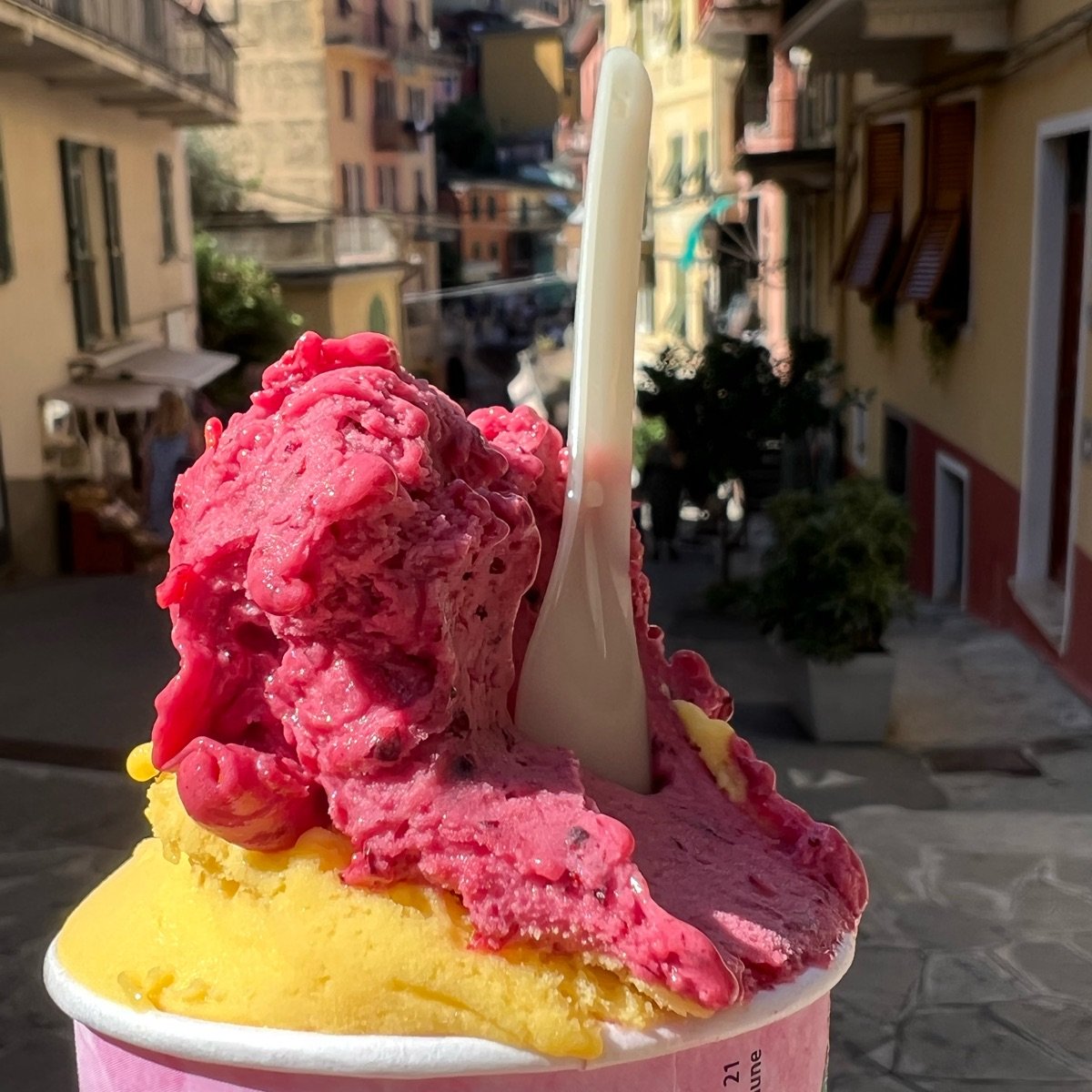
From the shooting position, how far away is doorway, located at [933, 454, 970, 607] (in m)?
10.3

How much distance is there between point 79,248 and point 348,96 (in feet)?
58.3

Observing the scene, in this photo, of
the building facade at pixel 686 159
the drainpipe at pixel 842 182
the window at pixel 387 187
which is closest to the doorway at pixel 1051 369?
the drainpipe at pixel 842 182

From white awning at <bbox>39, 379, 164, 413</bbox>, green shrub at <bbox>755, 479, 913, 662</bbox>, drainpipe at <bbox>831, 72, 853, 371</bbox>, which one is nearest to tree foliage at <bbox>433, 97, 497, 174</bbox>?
drainpipe at <bbox>831, 72, 853, 371</bbox>

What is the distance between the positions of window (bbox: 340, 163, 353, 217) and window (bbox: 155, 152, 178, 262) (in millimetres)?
11905

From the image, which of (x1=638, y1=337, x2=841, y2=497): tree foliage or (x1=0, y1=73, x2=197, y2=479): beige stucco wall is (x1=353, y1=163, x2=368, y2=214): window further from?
(x1=638, y1=337, x2=841, y2=497): tree foliage

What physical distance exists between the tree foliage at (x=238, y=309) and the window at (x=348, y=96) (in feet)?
29.2

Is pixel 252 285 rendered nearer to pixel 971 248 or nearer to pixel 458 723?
pixel 971 248

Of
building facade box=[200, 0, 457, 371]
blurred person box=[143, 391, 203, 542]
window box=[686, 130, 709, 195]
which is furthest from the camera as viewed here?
building facade box=[200, 0, 457, 371]

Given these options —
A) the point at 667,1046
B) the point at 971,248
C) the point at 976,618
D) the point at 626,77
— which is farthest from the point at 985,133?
the point at 667,1046

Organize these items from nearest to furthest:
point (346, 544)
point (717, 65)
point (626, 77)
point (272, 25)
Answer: point (346, 544) < point (626, 77) < point (717, 65) < point (272, 25)

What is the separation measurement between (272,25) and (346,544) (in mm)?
28344

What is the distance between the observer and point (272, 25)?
89.9ft

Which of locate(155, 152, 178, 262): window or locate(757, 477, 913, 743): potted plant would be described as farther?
locate(155, 152, 178, 262): window

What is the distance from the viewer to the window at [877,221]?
457 inches
